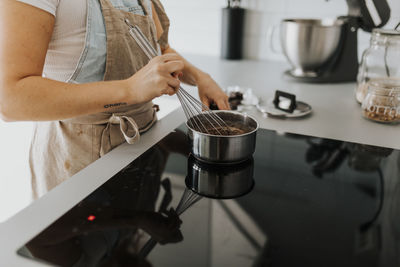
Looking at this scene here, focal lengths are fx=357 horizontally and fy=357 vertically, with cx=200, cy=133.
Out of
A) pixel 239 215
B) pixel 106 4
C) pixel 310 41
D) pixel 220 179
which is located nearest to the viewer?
pixel 239 215

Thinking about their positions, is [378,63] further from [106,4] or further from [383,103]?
[106,4]

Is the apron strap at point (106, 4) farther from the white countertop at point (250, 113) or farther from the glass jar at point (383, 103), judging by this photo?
the glass jar at point (383, 103)

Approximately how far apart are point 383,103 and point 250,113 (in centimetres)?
35

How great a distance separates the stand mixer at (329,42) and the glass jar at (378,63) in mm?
163

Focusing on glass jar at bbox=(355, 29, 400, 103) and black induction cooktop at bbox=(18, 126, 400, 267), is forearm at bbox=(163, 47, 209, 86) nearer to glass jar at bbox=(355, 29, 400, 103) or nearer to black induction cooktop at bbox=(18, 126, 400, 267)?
black induction cooktop at bbox=(18, 126, 400, 267)

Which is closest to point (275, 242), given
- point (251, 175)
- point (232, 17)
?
point (251, 175)

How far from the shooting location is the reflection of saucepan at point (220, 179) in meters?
0.63

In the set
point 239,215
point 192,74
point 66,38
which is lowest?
point 239,215

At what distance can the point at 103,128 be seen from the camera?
0.85 meters

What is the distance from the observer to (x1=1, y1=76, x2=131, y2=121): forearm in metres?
0.62

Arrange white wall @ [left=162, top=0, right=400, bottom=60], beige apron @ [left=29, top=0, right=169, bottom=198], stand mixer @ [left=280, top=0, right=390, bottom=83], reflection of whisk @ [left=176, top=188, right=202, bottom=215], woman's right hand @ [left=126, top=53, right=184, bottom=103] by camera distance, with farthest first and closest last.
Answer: white wall @ [left=162, top=0, right=400, bottom=60]
stand mixer @ [left=280, top=0, right=390, bottom=83]
beige apron @ [left=29, top=0, right=169, bottom=198]
woman's right hand @ [left=126, top=53, right=184, bottom=103]
reflection of whisk @ [left=176, top=188, right=202, bottom=215]

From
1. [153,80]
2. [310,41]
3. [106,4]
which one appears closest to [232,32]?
[310,41]

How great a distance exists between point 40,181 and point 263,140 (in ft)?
1.92

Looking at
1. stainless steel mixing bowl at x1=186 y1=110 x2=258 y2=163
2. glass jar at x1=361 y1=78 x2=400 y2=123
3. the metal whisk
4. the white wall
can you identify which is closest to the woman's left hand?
the metal whisk
